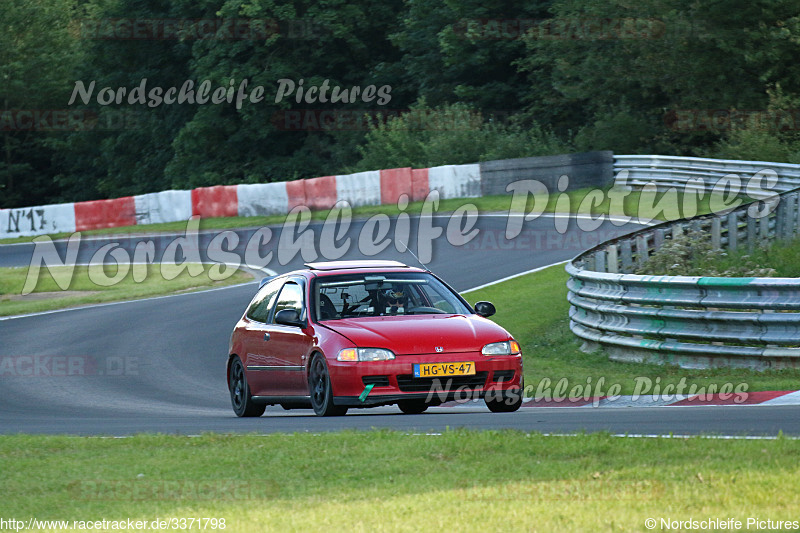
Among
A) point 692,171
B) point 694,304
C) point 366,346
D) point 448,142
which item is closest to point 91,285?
point 692,171

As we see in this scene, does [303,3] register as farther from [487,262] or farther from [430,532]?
[430,532]

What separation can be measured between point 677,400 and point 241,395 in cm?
437

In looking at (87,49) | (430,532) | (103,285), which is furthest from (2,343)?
(87,49)

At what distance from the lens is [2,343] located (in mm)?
19672

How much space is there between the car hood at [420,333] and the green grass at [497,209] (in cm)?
1555

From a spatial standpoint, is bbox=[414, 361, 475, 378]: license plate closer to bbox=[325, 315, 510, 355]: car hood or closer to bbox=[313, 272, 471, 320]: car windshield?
bbox=[325, 315, 510, 355]: car hood

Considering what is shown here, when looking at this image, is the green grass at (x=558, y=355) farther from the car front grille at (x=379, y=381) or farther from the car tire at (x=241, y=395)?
the car tire at (x=241, y=395)

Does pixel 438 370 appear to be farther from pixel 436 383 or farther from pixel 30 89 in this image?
pixel 30 89

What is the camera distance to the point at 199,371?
16.5 m

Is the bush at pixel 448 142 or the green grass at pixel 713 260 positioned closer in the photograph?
the green grass at pixel 713 260

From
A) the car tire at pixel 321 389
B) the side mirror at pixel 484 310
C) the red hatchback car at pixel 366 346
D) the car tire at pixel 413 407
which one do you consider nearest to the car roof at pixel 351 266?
the red hatchback car at pixel 366 346

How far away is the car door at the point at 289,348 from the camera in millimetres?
11359

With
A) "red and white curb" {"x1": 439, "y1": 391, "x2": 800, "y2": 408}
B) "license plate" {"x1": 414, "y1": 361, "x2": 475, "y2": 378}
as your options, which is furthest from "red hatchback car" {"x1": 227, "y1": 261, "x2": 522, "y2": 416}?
"red and white curb" {"x1": 439, "y1": 391, "x2": 800, "y2": 408}

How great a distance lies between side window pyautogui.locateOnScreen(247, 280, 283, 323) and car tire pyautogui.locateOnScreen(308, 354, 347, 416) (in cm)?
142
